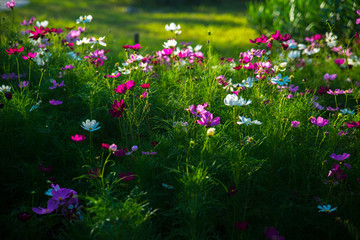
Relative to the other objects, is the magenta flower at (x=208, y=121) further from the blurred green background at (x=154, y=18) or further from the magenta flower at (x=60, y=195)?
the blurred green background at (x=154, y=18)

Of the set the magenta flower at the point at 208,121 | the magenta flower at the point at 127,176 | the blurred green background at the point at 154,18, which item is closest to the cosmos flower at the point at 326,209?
the magenta flower at the point at 208,121

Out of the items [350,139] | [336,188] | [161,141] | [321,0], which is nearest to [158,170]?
[161,141]

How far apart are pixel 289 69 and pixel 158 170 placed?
2.31 m

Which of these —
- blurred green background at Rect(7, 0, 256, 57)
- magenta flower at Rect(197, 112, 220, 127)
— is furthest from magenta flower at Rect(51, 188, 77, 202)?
blurred green background at Rect(7, 0, 256, 57)

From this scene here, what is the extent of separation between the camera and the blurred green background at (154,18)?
7152mm

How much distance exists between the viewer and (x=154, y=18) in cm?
1011

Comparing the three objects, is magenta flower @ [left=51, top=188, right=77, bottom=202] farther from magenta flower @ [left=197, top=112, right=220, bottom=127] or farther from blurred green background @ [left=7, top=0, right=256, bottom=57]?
blurred green background @ [left=7, top=0, right=256, bottom=57]

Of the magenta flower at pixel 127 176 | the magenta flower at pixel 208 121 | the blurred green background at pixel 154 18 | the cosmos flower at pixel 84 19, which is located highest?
the cosmos flower at pixel 84 19

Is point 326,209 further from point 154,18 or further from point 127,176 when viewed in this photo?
point 154,18

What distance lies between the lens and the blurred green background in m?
7.15

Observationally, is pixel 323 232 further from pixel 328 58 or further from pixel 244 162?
pixel 328 58

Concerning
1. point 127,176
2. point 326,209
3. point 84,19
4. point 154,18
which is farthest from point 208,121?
point 154,18

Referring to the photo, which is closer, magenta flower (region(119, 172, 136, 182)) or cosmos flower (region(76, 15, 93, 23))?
magenta flower (region(119, 172, 136, 182))

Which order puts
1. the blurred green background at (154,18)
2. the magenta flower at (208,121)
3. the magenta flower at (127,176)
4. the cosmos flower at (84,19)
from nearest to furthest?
1. the magenta flower at (127,176)
2. the magenta flower at (208,121)
3. the cosmos flower at (84,19)
4. the blurred green background at (154,18)
